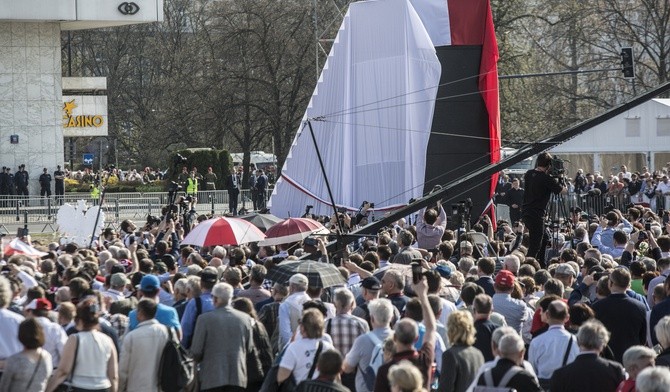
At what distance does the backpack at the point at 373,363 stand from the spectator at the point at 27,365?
2.33 meters

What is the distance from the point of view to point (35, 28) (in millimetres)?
45156

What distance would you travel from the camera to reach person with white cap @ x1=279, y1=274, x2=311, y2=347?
10742mm

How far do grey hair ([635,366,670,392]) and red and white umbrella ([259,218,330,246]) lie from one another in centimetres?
1122

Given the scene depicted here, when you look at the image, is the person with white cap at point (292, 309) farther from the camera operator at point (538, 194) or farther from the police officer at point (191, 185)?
the police officer at point (191, 185)

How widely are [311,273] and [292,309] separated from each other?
2.95 ft

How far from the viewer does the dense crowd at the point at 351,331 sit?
8594 millimetres

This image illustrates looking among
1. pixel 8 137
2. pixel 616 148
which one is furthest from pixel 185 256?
pixel 8 137

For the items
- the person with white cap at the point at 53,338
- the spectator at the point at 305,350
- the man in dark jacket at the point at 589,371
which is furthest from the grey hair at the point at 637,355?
the person with white cap at the point at 53,338

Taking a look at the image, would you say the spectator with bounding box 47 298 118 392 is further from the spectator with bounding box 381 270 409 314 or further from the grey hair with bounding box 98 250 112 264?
the grey hair with bounding box 98 250 112 264

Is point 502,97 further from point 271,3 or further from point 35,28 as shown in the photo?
point 35,28

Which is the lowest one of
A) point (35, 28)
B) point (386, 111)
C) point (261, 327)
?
point (261, 327)

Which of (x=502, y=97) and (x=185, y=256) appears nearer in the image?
(x=185, y=256)

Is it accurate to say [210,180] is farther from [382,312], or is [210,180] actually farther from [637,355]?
[637,355]

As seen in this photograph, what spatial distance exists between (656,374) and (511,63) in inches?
1538
